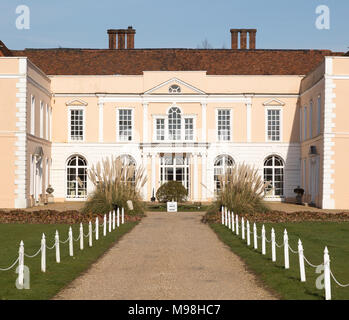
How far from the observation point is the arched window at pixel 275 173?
40.2 metres

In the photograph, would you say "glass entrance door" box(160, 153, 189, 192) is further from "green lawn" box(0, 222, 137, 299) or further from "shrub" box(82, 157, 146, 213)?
"green lawn" box(0, 222, 137, 299)

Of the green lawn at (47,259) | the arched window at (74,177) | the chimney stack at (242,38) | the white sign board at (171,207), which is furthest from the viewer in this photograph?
the chimney stack at (242,38)

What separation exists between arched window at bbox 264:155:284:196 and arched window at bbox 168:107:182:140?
549 centimetres

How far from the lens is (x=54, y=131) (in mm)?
40656

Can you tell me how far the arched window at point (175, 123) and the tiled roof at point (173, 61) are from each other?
334cm

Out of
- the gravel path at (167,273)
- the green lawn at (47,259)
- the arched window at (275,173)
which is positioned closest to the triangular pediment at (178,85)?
the arched window at (275,173)

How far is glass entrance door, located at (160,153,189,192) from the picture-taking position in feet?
132

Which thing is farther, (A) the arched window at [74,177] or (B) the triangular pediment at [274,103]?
(B) the triangular pediment at [274,103]

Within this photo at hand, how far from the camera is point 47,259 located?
13836 mm

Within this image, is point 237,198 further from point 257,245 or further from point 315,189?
point 315,189

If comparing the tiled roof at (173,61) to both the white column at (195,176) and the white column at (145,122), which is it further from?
the white column at (195,176)

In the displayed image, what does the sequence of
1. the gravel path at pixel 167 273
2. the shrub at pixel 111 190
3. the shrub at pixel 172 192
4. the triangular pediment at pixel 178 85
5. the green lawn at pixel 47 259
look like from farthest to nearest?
the triangular pediment at pixel 178 85, the shrub at pixel 172 192, the shrub at pixel 111 190, the green lawn at pixel 47 259, the gravel path at pixel 167 273

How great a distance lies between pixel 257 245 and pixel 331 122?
692 inches

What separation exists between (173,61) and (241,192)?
2015 cm
